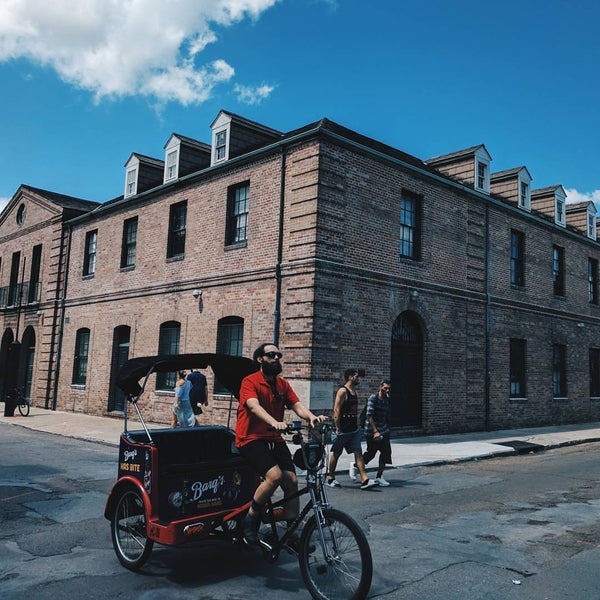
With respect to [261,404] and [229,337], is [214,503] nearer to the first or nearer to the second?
[261,404]

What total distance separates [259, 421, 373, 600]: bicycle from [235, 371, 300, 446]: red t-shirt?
0.42 metres

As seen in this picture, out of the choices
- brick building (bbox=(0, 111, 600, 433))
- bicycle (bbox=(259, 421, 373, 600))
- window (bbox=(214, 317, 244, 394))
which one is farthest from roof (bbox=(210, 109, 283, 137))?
bicycle (bbox=(259, 421, 373, 600))

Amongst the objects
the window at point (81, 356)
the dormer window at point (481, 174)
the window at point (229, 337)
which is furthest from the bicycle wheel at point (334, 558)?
the window at point (81, 356)

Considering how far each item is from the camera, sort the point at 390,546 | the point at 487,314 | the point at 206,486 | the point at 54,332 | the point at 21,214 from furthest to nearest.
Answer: the point at 21,214 → the point at 54,332 → the point at 487,314 → the point at 390,546 → the point at 206,486

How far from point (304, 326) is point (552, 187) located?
1483 centimetres

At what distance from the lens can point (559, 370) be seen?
2300 cm

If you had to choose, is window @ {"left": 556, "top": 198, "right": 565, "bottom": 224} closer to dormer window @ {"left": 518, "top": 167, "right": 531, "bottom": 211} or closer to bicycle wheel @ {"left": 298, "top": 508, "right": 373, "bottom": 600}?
dormer window @ {"left": 518, "top": 167, "right": 531, "bottom": 211}

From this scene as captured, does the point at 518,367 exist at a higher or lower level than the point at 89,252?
lower

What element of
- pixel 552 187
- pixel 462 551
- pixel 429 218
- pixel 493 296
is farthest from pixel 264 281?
pixel 552 187

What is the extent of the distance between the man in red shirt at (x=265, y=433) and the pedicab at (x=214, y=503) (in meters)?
0.10

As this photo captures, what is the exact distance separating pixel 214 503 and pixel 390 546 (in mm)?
1930

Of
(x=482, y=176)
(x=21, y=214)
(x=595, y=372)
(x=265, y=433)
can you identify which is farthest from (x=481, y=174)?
(x=21, y=214)

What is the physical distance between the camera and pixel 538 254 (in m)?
22.0

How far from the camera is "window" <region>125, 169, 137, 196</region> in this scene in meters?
21.7
